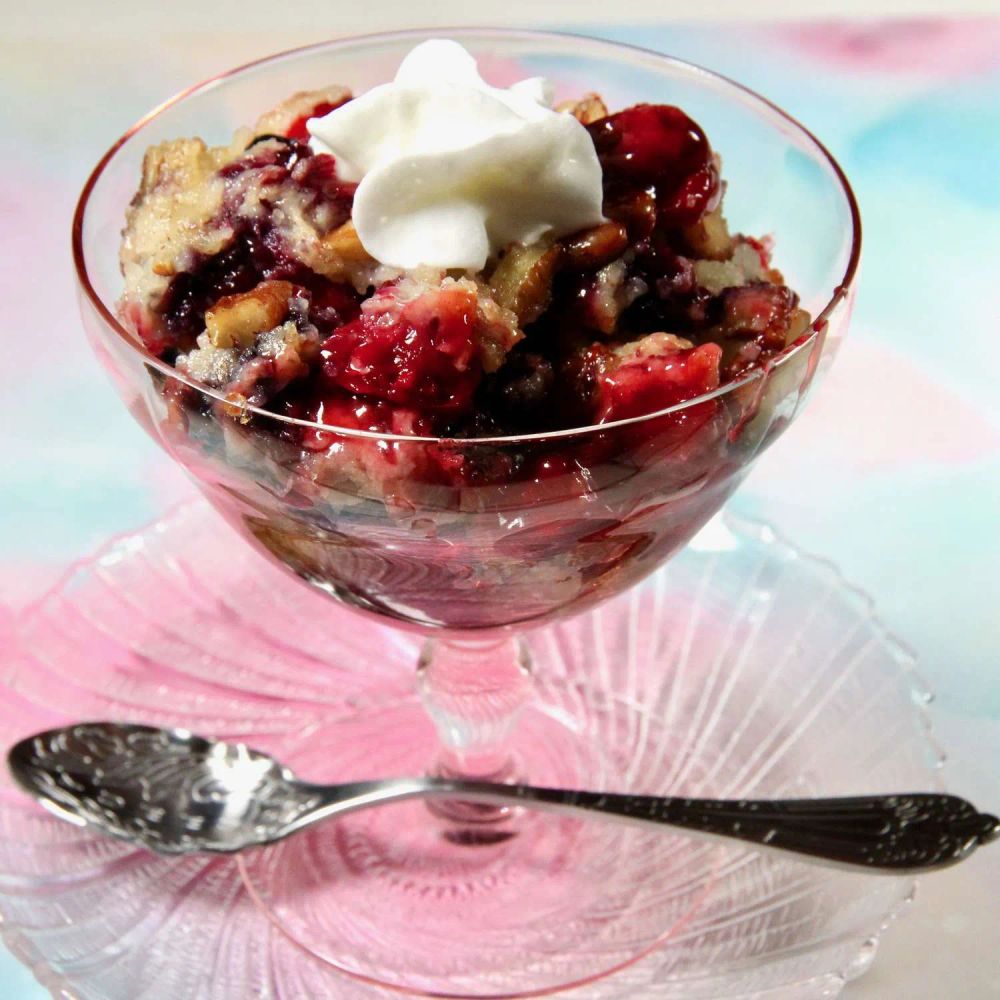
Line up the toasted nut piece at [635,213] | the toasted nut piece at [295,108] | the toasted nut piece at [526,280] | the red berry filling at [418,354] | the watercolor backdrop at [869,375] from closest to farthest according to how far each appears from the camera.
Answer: the red berry filling at [418,354], the toasted nut piece at [526,280], the toasted nut piece at [635,213], the toasted nut piece at [295,108], the watercolor backdrop at [869,375]

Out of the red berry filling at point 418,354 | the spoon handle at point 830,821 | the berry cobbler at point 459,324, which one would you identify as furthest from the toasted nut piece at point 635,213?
the spoon handle at point 830,821

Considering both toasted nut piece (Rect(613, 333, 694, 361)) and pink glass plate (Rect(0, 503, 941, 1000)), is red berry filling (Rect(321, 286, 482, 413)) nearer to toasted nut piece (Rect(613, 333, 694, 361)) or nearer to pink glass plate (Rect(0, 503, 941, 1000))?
toasted nut piece (Rect(613, 333, 694, 361))

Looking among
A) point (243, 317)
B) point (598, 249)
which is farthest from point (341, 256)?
point (598, 249)

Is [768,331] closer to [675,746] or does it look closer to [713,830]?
[713,830]

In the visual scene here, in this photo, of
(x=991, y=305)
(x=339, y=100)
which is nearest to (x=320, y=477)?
(x=339, y=100)

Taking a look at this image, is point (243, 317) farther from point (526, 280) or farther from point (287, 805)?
point (287, 805)

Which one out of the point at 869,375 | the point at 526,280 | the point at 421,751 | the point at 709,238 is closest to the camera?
the point at 526,280

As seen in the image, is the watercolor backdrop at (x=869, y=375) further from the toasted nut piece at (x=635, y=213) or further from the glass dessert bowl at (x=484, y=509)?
the toasted nut piece at (x=635, y=213)

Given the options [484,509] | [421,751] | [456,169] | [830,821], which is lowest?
[421,751]
